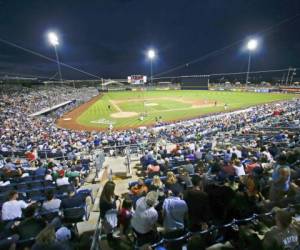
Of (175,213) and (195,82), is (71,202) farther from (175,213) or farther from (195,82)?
(195,82)

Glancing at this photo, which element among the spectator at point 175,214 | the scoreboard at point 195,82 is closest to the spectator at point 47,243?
the spectator at point 175,214

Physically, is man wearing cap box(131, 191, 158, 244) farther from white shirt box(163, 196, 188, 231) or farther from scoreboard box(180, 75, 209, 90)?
scoreboard box(180, 75, 209, 90)

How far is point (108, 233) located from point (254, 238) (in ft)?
9.15

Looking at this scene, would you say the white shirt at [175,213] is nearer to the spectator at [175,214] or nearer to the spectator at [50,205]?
the spectator at [175,214]

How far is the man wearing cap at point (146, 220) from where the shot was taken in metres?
3.98

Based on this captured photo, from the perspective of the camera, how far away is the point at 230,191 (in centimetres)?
451

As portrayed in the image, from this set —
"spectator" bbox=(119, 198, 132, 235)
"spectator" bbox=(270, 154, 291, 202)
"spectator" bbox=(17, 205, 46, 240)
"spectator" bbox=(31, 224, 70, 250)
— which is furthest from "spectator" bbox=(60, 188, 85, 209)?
"spectator" bbox=(270, 154, 291, 202)

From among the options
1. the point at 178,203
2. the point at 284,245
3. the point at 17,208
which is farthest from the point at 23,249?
the point at 284,245

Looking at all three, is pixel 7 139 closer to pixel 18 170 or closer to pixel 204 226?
pixel 18 170

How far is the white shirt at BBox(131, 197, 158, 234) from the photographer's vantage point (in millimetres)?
3977

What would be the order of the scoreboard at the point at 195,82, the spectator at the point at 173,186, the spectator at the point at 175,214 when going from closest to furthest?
the spectator at the point at 175,214 < the spectator at the point at 173,186 < the scoreboard at the point at 195,82

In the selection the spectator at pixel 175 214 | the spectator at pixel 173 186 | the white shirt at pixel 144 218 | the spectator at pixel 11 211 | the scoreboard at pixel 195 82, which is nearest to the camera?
the white shirt at pixel 144 218

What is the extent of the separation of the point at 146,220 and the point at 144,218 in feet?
0.17

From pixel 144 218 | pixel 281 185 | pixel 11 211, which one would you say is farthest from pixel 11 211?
pixel 281 185
